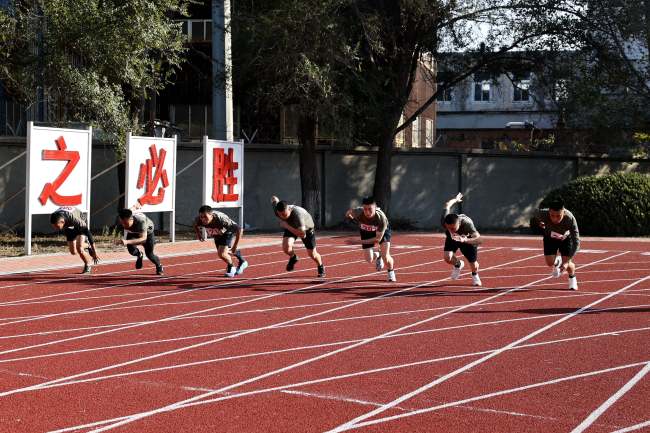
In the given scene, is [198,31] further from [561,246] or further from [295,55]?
[561,246]

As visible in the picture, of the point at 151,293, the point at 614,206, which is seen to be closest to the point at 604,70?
the point at 614,206

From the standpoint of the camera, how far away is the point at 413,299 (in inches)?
546

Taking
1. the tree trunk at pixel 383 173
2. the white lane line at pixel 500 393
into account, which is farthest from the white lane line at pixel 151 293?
the tree trunk at pixel 383 173

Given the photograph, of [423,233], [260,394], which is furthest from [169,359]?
[423,233]

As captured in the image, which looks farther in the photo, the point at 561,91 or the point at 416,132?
the point at 416,132

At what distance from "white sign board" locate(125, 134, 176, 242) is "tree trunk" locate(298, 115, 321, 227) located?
6.24 m

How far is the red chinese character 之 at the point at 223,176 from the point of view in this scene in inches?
939

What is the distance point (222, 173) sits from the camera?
2408 cm

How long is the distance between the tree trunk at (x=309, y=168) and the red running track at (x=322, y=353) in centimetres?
1165

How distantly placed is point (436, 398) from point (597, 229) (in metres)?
20.3

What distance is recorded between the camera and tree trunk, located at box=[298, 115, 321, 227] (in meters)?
28.5

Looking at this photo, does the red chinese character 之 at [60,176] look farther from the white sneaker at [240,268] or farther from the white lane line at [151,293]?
the white sneaker at [240,268]

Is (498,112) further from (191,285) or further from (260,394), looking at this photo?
(260,394)

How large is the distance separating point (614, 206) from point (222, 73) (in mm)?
11679
